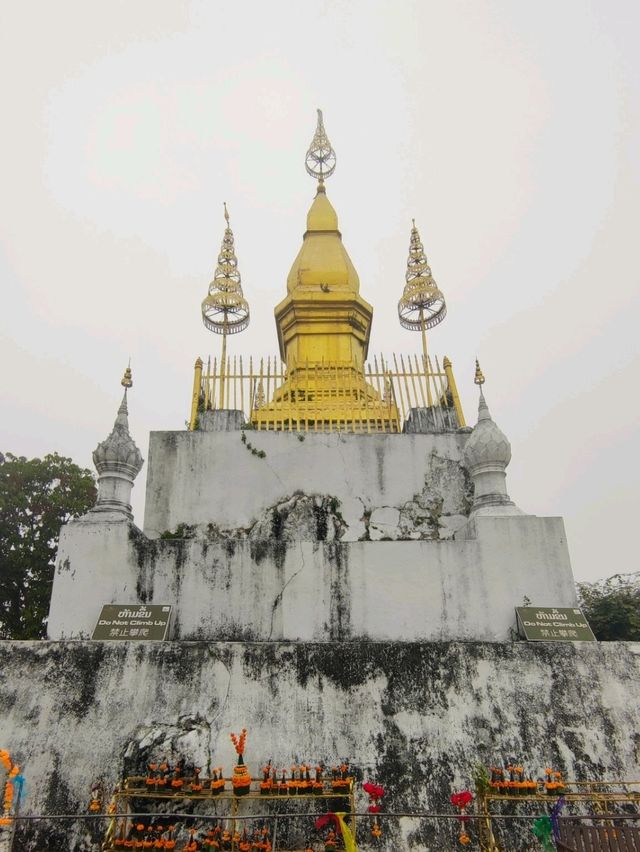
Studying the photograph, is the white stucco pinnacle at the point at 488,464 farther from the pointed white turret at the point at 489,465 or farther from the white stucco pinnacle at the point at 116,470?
the white stucco pinnacle at the point at 116,470

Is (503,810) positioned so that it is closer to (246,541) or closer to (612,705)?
(612,705)

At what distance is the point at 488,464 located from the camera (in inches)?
357

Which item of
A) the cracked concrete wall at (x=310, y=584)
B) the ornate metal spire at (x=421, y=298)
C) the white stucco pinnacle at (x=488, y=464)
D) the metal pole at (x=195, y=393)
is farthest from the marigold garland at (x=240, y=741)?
the ornate metal spire at (x=421, y=298)

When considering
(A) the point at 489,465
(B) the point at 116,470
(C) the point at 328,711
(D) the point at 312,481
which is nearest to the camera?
(C) the point at 328,711

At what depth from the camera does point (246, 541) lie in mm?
8109

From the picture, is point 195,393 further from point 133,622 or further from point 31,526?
point 31,526

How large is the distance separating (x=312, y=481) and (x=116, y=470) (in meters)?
2.81

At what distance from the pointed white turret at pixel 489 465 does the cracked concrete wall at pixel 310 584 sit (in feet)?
2.10

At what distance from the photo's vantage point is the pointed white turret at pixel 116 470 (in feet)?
28.3

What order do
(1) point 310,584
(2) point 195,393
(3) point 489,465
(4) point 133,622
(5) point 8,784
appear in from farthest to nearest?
(2) point 195,393
(3) point 489,465
(1) point 310,584
(4) point 133,622
(5) point 8,784

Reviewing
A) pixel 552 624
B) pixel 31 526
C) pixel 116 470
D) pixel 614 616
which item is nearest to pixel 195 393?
pixel 116 470

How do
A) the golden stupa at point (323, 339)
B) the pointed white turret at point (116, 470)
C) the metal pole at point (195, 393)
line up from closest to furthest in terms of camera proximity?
the pointed white turret at point (116, 470) → the metal pole at point (195, 393) → the golden stupa at point (323, 339)

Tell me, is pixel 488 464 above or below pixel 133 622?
above

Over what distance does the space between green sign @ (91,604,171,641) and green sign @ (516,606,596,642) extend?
419 centimetres
